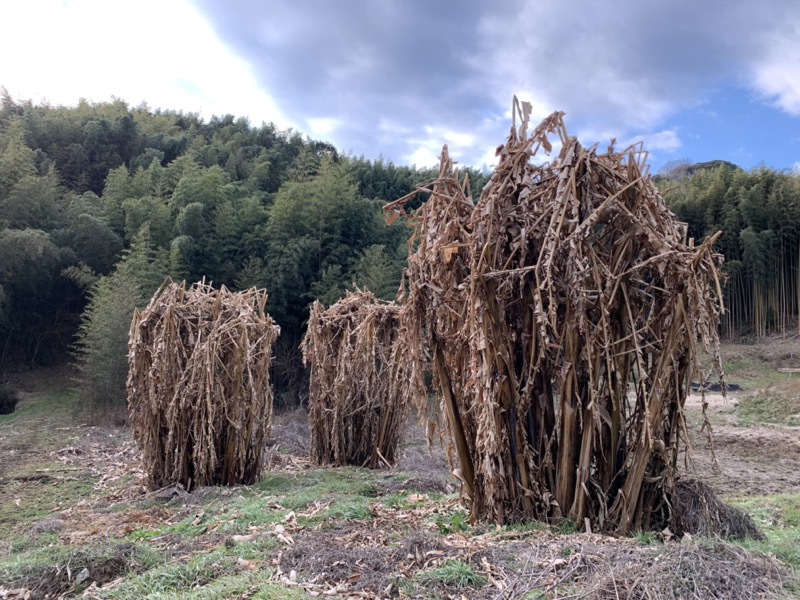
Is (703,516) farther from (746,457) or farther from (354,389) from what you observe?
(746,457)

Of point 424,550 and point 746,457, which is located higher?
point 424,550

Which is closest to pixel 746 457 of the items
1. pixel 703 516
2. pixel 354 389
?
pixel 354 389

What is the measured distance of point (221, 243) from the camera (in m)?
18.0

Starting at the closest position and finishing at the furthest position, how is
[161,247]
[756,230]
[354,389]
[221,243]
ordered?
[354,389], [161,247], [221,243], [756,230]

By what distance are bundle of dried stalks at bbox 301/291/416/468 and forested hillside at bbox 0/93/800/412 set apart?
693cm

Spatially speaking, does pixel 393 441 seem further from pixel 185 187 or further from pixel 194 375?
pixel 185 187

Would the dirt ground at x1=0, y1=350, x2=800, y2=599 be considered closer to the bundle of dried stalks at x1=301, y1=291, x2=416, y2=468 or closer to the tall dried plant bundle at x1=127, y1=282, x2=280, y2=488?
the tall dried plant bundle at x1=127, y1=282, x2=280, y2=488

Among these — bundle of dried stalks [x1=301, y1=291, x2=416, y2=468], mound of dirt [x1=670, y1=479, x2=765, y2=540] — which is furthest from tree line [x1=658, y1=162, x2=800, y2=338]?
mound of dirt [x1=670, y1=479, x2=765, y2=540]

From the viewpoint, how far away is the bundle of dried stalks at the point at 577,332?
3396mm

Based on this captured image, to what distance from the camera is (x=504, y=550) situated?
303 cm

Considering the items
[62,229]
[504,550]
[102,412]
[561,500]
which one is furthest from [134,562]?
[62,229]

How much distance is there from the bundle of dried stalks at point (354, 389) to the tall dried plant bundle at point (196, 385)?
5.45 ft

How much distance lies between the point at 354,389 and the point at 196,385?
2.47 m

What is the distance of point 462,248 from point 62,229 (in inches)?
735
